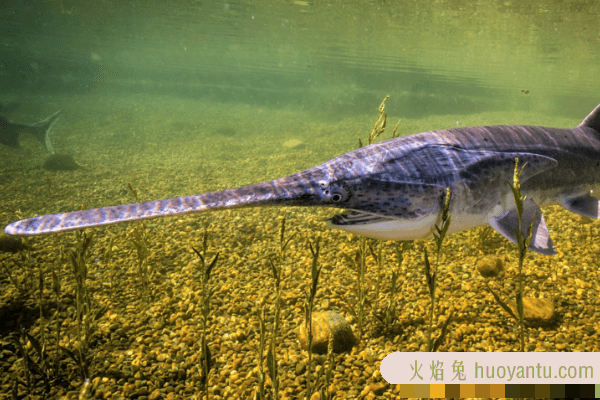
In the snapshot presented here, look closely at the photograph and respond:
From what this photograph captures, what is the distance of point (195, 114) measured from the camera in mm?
28156

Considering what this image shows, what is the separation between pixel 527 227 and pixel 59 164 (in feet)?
47.4

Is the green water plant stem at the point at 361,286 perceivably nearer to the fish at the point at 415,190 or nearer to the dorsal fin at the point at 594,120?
the fish at the point at 415,190

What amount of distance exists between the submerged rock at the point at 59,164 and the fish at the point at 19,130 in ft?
9.15

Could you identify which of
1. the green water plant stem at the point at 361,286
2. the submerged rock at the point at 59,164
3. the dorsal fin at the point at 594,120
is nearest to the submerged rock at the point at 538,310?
the green water plant stem at the point at 361,286

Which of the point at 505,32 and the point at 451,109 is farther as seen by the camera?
the point at 451,109

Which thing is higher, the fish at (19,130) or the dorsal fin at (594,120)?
the fish at (19,130)

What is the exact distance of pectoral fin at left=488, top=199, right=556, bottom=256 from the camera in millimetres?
2445

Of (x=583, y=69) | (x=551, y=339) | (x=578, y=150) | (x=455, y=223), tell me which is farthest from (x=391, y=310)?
(x=583, y=69)

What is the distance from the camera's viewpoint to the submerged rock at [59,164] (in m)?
11.5

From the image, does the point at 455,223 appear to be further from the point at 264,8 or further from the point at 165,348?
the point at 264,8

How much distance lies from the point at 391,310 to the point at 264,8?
26032 millimetres

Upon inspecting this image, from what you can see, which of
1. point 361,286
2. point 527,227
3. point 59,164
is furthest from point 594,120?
point 59,164
